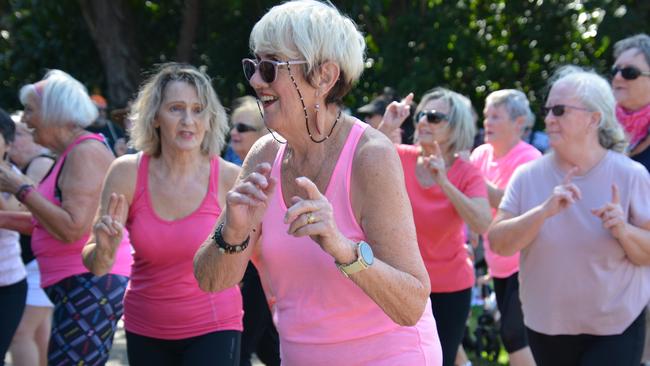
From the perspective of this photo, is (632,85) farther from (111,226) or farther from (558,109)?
(111,226)

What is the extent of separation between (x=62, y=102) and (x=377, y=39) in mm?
9634

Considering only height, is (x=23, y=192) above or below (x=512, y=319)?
above

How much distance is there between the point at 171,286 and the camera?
14.2 ft

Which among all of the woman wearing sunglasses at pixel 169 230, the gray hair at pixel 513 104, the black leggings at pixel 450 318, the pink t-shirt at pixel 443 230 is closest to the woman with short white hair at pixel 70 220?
the woman wearing sunglasses at pixel 169 230

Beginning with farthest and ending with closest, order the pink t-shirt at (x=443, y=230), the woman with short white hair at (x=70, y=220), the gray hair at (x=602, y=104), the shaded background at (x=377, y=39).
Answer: the shaded background at (x=377, y=39)
the pink t-shirt at (x=443, y=230)
the woman with short white hair at (x=70, y=220)
the gray hair at (x=602, y=104)

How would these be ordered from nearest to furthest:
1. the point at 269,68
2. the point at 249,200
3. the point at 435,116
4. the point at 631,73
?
the point at 249,200
the point at 269,68
the point at 631,73
the point at 435,116

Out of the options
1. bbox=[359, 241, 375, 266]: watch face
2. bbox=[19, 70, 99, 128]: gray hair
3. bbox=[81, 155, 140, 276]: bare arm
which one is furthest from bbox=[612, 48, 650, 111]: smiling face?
bbox=[359, 241, 375, 266]: watch face

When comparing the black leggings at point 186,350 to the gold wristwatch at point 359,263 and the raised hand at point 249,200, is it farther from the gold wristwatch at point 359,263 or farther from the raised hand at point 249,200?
the gold wristwatch at point 359,263

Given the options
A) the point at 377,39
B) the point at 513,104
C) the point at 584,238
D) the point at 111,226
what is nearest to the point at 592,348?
the point at 584,238

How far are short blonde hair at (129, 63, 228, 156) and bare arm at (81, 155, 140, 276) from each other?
11cm

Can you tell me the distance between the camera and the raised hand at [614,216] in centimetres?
425

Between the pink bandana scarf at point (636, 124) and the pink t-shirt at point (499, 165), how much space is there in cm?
156

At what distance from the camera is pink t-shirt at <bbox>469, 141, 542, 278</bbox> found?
21.7 feet

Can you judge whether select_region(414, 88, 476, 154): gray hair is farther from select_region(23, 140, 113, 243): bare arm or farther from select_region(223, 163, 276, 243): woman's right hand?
select_region(223, 163, 276, 243): woman's right hand
